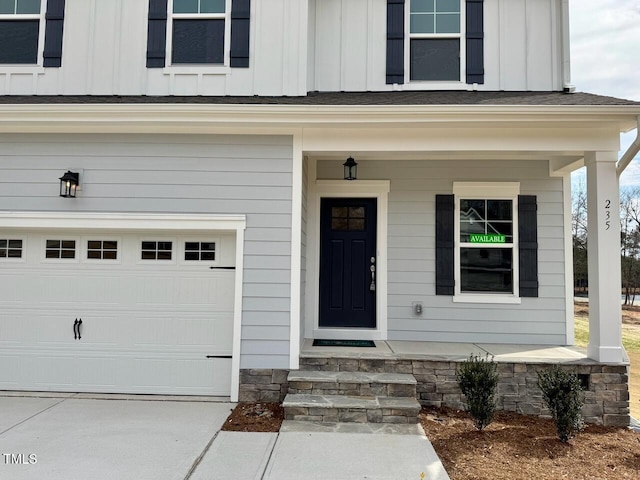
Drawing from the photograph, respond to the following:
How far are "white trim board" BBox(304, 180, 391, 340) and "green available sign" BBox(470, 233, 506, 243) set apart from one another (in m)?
1.23

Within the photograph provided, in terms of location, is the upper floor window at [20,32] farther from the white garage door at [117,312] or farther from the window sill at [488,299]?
the window sill at [488,299]

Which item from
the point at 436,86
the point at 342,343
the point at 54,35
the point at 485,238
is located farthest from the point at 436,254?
the point at 54,35

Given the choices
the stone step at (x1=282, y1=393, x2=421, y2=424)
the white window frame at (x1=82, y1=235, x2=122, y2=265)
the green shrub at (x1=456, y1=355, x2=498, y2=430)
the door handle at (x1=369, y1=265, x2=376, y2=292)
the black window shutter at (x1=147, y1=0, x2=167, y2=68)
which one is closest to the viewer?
the green shrub at (x1=456, y1=355, x2=498, y2=430)

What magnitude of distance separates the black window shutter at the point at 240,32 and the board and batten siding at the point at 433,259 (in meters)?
1.74

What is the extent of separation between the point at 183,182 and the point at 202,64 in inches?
59.6

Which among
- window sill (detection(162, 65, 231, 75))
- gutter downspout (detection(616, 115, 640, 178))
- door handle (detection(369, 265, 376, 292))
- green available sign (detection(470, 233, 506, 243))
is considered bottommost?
door handle (detection(369, 265, 376, 292))

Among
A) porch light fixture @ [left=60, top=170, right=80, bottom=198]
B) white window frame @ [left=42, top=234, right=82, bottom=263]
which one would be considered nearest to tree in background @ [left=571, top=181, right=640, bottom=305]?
white window frame @ [left=42, top=234, right=82, bottom=263]

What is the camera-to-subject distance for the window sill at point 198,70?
503cm

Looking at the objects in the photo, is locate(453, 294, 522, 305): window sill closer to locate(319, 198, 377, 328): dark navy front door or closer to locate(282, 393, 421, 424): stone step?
locate(319, 198, 377, 328): dark navy front door

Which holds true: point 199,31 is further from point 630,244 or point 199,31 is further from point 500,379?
point 630,244

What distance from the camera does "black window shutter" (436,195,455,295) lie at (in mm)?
5738

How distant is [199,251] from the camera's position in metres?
4.96

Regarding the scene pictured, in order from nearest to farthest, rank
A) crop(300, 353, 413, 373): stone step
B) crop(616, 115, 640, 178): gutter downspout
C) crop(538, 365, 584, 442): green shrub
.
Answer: crop(538, 365, 584, 442): green shrub, crop(616, 115, 640, 178): gutter downspout, crop(300, 353, 413, 373): stone step

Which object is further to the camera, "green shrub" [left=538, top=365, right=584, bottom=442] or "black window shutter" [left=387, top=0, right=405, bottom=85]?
"black window shutter" [left=387, top=0, right=405, bottom=85]
